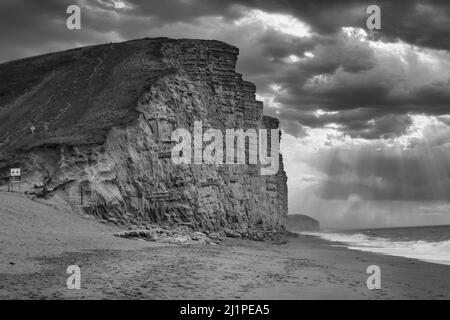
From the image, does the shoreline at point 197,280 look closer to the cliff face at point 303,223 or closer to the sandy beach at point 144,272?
the sandy beach at point 144,272

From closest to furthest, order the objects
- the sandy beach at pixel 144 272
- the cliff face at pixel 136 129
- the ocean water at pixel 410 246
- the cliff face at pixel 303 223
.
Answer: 1. the sandy beach at pixel 144 272
2. the cliff face at pixel 136 129
3. the ocean water at pixel 410 246
4. the cliff face at pixel 303 223

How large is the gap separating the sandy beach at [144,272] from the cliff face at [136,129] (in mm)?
6237

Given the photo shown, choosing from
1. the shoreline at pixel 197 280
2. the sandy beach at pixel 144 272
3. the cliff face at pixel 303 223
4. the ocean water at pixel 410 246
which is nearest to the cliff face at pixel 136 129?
the sandy beach at pixel 144 272

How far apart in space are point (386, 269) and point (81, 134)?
71.7ft

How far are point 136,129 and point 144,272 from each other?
1936cm

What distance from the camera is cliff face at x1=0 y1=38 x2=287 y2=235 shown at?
2919cm

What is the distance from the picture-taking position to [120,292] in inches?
422

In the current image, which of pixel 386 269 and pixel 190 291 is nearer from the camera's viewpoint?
pixel 190 291

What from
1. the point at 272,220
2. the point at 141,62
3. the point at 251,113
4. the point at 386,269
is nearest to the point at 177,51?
the point at 141,62

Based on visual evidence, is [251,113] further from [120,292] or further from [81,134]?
[120,292]
